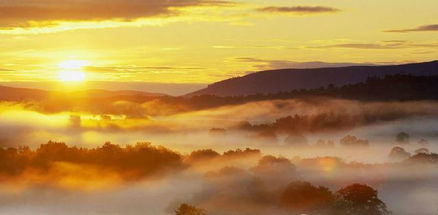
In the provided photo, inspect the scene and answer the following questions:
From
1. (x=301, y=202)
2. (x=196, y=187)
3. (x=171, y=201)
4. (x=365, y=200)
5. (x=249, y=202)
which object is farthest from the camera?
(x=196, y=187)

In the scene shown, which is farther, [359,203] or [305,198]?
[305,198]

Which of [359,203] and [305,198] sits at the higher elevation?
[305,198]

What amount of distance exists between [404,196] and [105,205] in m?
63.6

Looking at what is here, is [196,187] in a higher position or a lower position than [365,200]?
higher

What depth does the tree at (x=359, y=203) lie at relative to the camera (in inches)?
5192

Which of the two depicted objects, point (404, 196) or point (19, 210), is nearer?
point (404, 196)

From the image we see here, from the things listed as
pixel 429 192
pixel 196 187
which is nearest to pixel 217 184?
pixel 196 187

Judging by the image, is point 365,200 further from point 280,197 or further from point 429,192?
point 429,192

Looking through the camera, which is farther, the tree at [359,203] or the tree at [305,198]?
the tree at [305,198]

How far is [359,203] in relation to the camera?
136 m

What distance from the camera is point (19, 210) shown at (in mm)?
190500

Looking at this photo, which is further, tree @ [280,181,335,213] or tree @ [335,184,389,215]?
tree @ [280,181,335,213]

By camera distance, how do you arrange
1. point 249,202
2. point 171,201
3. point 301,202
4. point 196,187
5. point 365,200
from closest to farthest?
1. point 365,200
2. point 301,202
3. point 249,202
4. point 171,201
5. point 196,187

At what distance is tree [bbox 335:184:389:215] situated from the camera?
433 ft
